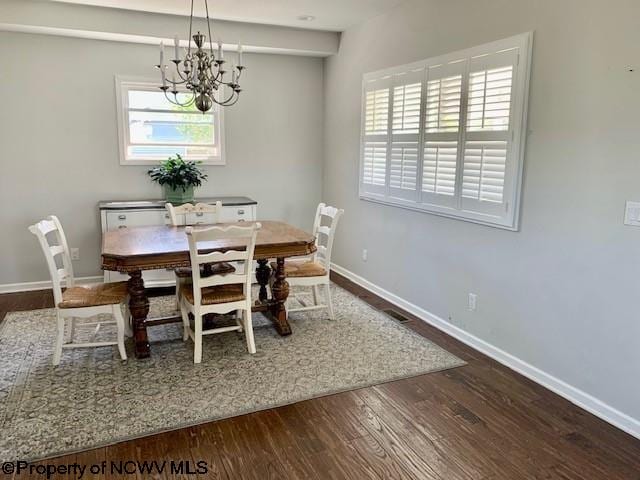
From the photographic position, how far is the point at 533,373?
3.09m

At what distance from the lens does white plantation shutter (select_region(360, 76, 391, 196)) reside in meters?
4.48

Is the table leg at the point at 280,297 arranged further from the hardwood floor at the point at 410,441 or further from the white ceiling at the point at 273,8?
the white ceiling at the point at 273,8

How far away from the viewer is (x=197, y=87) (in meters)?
3.26

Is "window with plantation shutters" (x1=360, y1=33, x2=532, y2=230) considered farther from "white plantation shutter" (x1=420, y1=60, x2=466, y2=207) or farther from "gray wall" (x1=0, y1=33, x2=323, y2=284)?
"gray wall" (x1=0, y1=33, x2=323, y2=284)

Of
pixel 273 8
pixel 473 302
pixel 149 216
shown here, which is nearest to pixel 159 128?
pixel 149 216

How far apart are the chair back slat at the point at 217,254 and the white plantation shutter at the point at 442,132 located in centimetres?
154

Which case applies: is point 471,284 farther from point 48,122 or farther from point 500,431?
point 48,122

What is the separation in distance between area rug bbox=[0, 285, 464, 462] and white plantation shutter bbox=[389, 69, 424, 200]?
121 centimetres

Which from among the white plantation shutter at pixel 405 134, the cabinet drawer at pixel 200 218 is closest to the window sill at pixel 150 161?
the cabinet drawer at pixel 200 218

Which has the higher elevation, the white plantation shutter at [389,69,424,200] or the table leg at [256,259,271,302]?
the white plantation shutter at [389,69,424,200]

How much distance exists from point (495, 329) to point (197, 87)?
2683 millimetres

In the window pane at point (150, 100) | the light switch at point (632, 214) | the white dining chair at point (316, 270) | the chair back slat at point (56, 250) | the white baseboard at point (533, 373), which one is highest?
the window pane at point (150, 100)

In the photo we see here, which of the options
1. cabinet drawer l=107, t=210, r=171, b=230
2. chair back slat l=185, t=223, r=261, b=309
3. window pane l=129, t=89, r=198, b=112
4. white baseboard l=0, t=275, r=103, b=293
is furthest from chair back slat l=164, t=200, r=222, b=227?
white baseboard l=0, t=275, r=103, b=293

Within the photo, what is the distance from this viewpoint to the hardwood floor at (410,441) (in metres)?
2.21
